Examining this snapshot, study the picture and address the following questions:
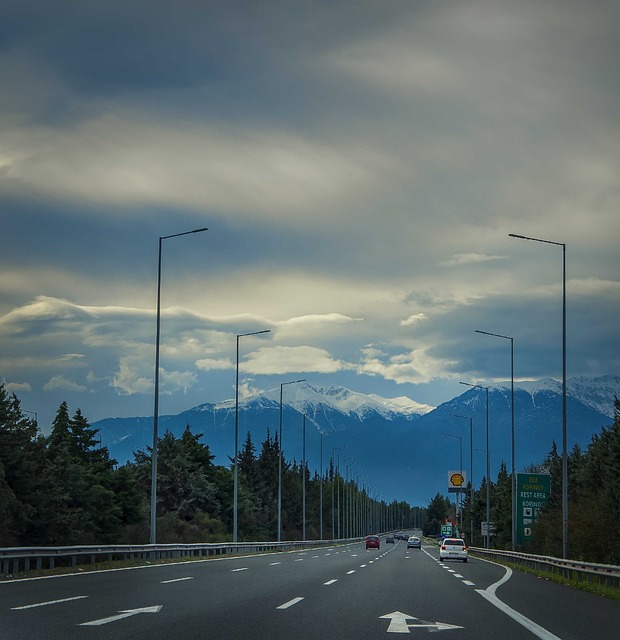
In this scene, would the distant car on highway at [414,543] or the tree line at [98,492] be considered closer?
the tree line at [98,492]

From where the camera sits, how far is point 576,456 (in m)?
133

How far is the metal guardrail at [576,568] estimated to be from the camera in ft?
90.9

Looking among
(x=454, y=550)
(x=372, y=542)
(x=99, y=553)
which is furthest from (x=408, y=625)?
(x=372, y=542)

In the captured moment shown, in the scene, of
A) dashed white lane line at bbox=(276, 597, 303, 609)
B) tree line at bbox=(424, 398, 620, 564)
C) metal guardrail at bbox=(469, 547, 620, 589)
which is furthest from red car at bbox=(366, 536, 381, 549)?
dashed white lane line at bbox=(276, 597, 303, 609)

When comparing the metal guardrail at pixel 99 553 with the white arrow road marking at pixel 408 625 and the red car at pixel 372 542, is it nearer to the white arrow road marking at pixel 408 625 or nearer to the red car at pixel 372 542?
the white arrow road marking at pixel 408 625

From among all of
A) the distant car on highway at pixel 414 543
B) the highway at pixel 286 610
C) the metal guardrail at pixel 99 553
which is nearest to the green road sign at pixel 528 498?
the metal guardrail at pixel 99 553

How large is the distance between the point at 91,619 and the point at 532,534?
47.6 m

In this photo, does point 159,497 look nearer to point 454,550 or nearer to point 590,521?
point 454,550

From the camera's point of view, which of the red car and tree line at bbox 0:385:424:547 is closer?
tree line at bbox 0:385:424:547

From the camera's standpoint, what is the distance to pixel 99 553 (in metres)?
35.3

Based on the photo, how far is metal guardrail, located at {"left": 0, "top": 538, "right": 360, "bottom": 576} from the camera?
2809cm

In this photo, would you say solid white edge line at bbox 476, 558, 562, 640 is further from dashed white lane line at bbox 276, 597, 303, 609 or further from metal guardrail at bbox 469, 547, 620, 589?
metal guardrail at bbox 469, 547, 620, 589

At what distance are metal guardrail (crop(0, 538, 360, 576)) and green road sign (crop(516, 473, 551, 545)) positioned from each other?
15.7 m

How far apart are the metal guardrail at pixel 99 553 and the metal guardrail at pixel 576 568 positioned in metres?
14.6
